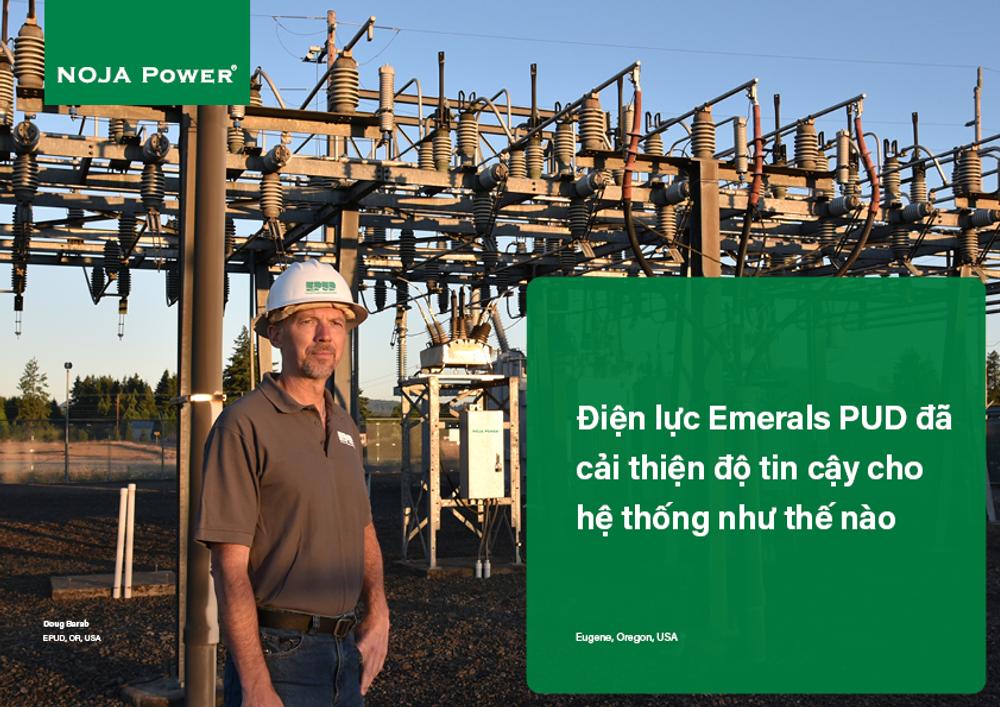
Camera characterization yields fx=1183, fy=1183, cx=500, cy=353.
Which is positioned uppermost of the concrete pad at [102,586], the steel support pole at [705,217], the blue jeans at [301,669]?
the steel support pole at [705,217]

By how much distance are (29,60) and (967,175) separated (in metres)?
11.1

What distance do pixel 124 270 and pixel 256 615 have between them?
50.3ft

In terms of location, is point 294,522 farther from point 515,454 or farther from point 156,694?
point 515,454

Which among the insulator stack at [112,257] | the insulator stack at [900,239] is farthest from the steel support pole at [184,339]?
the insulator stack at [900,239]

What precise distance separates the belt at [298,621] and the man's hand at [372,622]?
0.26 meters

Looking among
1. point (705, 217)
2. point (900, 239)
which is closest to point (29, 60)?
point (705, 217)

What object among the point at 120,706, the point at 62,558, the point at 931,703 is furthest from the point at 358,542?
the point at 62,558

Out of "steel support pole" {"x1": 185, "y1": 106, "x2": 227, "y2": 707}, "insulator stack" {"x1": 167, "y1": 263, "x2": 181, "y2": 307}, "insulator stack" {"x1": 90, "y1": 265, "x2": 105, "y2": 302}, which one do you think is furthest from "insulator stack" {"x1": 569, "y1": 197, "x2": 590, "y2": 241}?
"insulator stack" {"x1": 90, "y1": 265, "x2": 105, "y2": 302}

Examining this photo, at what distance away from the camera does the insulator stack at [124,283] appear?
59.4 feet

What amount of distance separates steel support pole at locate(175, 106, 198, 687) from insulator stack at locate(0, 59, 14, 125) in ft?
14.9

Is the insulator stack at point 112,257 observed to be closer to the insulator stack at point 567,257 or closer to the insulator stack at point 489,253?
the insulator stack at point 489,253

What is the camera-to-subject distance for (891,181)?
14672 mm

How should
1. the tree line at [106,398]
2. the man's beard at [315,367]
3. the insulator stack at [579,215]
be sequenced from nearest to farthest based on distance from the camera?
the man's beard at [315,367] < the insulator stack at [579,215] < the tree line at [106,398]

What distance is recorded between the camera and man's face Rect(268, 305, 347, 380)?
397cm
